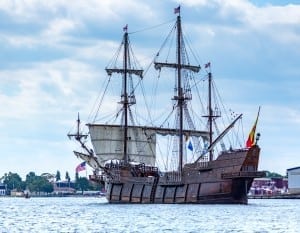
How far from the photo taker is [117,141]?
15588 cm

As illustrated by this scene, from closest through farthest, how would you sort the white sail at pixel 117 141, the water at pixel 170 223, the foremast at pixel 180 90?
1. the water at pixel 170 223
2. the foremast at pixel 180 90
3. the white sail at pixel 117 141

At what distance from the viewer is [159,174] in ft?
478

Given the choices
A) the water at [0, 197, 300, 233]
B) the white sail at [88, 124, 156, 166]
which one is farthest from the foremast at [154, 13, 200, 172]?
the water at [0, 197, 300, 233]

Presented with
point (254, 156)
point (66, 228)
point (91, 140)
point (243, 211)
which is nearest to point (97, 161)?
point (91, 140)

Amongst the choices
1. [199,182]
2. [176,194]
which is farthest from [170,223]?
[176,194]

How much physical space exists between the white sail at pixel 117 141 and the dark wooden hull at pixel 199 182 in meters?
8.25

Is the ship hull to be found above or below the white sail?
below

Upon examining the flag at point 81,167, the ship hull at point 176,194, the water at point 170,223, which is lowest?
the water at point 170,223

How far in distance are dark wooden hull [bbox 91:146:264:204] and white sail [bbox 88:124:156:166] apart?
27.1 ft

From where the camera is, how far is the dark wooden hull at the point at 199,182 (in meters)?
124

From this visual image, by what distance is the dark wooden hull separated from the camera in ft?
408

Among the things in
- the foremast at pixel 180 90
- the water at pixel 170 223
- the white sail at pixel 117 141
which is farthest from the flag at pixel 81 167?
the water at pixel 170 223

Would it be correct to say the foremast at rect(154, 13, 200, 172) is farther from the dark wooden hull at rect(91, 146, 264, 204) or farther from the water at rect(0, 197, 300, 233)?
the water at rect(0, 197, 300, 233)

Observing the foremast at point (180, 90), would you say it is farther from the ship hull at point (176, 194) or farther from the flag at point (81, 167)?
the flag at point (81, 167)
